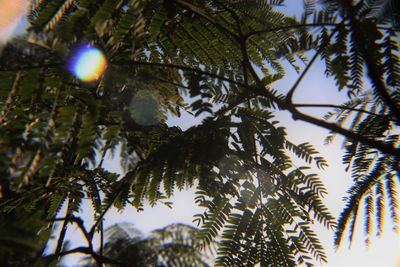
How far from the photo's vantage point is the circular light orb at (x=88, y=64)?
5.47 feet

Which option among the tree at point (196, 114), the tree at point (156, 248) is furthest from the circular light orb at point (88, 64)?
the tree at point (156, 248)

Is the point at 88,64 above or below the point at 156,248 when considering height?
above

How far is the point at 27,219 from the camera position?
141cm

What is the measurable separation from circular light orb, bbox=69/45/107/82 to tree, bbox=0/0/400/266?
46 mm

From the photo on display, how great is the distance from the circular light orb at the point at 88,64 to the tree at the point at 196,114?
5cm

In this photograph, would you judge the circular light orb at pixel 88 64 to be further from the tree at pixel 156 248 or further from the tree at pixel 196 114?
the tree at pixel 156 248

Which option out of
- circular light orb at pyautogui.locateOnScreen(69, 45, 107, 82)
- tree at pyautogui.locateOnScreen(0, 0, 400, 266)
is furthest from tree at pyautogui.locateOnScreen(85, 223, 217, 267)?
circular light orb at pyautogui.locateOnScreen(69, 45, 107, 82)

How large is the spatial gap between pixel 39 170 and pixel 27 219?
0.22 m

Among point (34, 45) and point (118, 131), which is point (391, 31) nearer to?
point (118, 131)

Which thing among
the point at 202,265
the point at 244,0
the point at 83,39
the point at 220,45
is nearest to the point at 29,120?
the point at 83,39

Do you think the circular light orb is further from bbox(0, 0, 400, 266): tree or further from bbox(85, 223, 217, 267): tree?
bbox(85, 223, 217, 267): tree

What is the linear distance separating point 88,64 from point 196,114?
1.93 feet

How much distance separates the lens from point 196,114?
1.92m

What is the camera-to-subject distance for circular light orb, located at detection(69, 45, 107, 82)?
167cm
